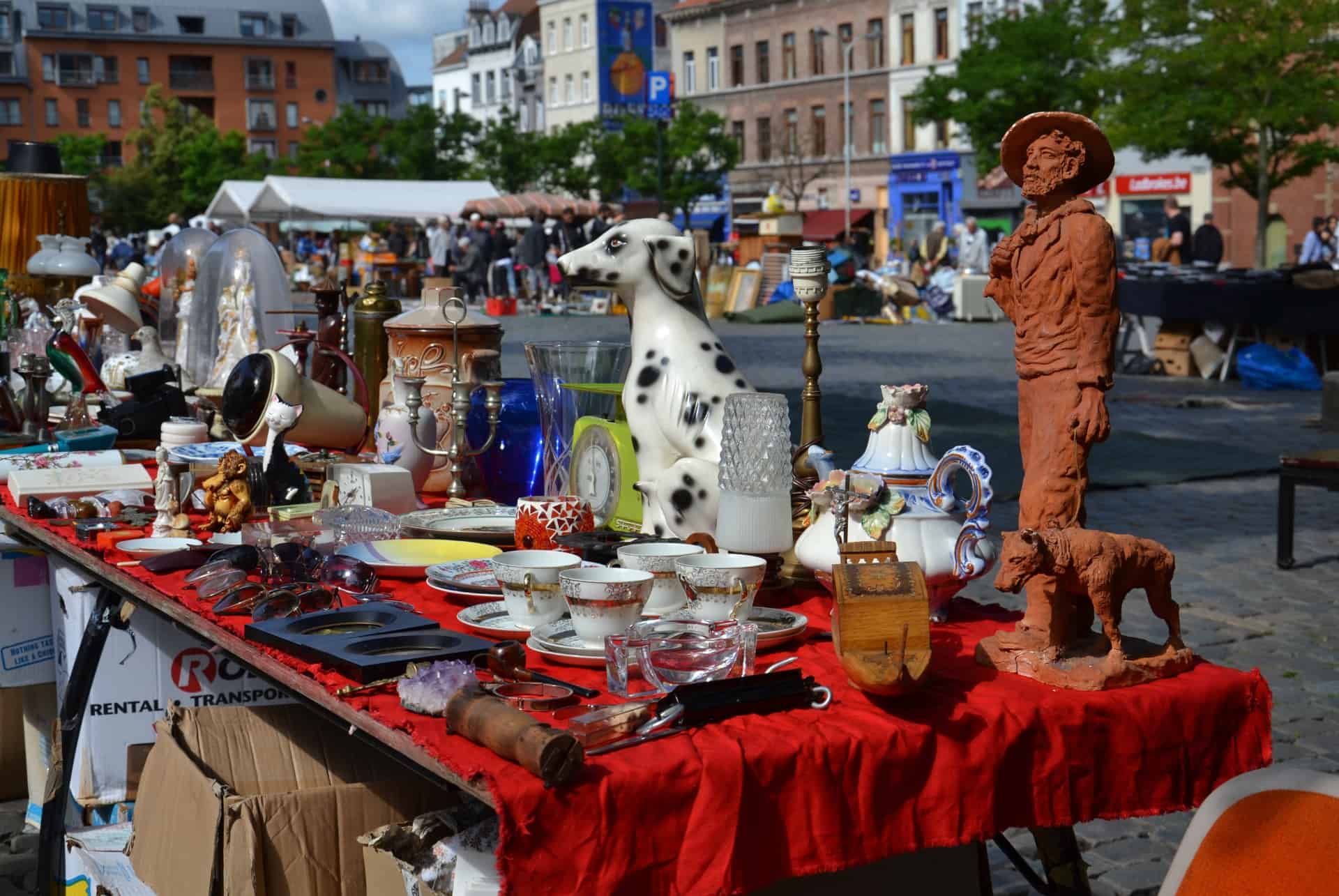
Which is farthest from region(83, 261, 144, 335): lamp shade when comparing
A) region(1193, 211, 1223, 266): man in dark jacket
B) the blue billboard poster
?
the blue billboard poster

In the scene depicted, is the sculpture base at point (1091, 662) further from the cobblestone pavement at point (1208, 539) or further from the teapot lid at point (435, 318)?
the teapot lid at point (435, 318)

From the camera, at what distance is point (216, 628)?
98.3 inches

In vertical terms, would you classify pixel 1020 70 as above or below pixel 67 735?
above

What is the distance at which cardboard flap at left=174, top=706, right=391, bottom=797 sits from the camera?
2738 mm

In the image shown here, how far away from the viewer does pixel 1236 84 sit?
23438 millimetres

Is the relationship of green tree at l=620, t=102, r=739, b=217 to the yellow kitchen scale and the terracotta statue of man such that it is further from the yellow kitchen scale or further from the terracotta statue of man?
the terracotta statue of man

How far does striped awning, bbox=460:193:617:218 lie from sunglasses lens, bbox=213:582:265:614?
30575 mm

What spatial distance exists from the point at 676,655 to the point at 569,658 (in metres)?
0.20

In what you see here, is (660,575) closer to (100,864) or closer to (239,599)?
(239,599)

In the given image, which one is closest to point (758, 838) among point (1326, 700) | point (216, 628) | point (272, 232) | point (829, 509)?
point (829, 509)

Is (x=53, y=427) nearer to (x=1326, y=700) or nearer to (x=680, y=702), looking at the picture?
(x=680, y=702)

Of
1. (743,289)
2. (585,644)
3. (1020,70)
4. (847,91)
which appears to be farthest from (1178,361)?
(847,91)

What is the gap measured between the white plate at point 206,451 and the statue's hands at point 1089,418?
6.58 feet

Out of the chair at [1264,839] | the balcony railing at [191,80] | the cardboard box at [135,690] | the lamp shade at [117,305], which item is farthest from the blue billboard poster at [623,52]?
the chair at [1264,839]
